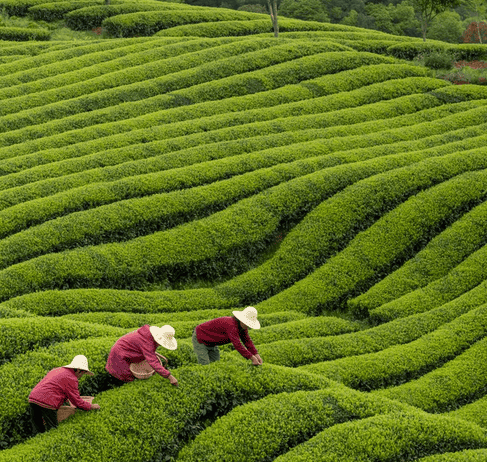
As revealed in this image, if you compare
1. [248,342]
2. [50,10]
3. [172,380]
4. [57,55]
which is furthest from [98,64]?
[172,380]

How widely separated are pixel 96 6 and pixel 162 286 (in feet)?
132

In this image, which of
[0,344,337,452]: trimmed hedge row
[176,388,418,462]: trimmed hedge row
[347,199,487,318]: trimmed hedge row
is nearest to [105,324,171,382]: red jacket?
[0,344,337,452]: trimmed hedge row

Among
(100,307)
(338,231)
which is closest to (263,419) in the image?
(100,307)

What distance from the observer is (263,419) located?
12.9m

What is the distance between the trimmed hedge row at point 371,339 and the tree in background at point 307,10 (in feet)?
210

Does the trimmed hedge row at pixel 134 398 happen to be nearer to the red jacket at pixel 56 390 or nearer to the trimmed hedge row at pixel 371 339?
the red jacket at pixel 56 390

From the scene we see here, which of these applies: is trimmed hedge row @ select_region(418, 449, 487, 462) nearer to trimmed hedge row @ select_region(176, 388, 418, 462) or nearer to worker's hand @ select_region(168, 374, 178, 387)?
trimmed hedge row @ select_region(176, 388, 418, 462)

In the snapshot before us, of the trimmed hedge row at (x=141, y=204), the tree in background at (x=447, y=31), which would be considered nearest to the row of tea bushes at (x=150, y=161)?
the trimmed hedge row at (x=141, y=204)

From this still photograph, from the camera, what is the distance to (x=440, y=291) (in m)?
21.5

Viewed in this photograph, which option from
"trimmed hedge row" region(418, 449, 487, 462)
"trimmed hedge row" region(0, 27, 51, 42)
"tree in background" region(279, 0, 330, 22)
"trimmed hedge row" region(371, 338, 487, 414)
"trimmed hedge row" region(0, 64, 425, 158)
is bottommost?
"trimmed hedge row" region(371, 338, 487, 414)

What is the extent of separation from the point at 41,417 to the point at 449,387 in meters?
10.7

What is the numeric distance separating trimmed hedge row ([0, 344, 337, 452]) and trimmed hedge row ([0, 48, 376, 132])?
23.6m

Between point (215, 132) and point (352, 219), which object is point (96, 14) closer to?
point (215, 132)

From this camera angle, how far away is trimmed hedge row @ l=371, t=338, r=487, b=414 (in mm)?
16281
